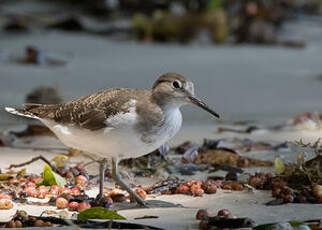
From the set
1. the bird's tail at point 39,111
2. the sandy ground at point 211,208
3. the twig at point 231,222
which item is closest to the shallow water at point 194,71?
the bird's tail at point 39,111

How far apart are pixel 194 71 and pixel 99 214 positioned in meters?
4.89

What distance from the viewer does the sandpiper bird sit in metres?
3.72

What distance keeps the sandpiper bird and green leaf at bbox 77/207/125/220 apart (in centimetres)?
38

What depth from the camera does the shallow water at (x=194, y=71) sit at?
686 centimetres

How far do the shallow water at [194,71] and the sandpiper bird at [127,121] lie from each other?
7.41 ft

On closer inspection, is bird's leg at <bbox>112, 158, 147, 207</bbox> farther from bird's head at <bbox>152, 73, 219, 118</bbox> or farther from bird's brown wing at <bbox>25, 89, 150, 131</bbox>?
bird's head at <bbox>152, 73, 219, 118</bbox>

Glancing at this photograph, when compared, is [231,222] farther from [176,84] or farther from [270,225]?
[176,84]

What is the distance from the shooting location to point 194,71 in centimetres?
812

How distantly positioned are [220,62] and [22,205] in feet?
17.2

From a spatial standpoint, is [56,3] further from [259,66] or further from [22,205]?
[22,205]

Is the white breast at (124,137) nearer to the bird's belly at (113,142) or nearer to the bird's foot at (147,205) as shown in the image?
the bird's belly at (113,142)

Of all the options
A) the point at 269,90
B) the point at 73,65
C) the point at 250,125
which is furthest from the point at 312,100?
the point at 73,65

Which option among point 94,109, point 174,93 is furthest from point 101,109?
point 174,93

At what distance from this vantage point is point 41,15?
36.4 feet
